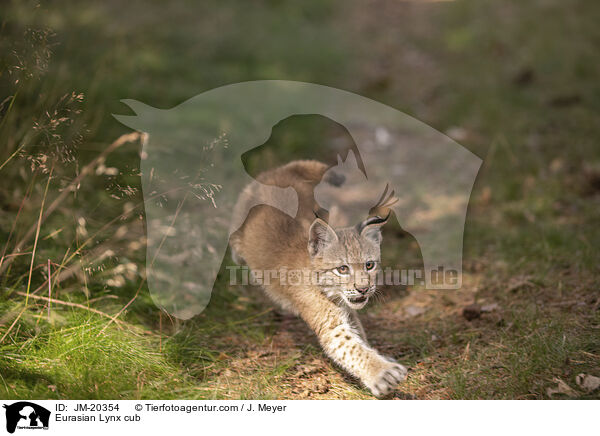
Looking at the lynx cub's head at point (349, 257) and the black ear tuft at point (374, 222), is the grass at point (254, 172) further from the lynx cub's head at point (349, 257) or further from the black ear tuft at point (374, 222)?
the black ear tuft at point (374, 222)

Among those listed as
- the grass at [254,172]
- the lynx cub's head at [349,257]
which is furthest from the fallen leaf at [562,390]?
the lynx cub's head at [349,257]

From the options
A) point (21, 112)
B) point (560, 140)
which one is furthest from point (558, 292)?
point (21, 112)

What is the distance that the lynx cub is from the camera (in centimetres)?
325

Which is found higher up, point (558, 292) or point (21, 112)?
point (21, 112)

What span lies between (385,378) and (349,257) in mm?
777

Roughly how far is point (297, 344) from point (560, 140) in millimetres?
4594

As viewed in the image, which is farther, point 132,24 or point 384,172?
point 132,24

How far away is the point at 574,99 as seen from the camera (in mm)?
6969

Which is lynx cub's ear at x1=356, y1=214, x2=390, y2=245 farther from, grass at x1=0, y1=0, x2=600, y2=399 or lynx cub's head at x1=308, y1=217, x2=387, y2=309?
grass at x1=0, y1=0, x2=600, y2=399

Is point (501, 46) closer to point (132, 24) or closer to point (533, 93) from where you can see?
point (533, 93)

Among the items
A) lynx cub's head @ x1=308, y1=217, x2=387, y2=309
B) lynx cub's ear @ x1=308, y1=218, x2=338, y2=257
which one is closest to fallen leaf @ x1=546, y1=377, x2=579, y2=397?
lynx cub's head @ x1=308, y1=217, x2=387, y2=309

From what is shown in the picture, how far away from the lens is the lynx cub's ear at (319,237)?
3318 millimetres
